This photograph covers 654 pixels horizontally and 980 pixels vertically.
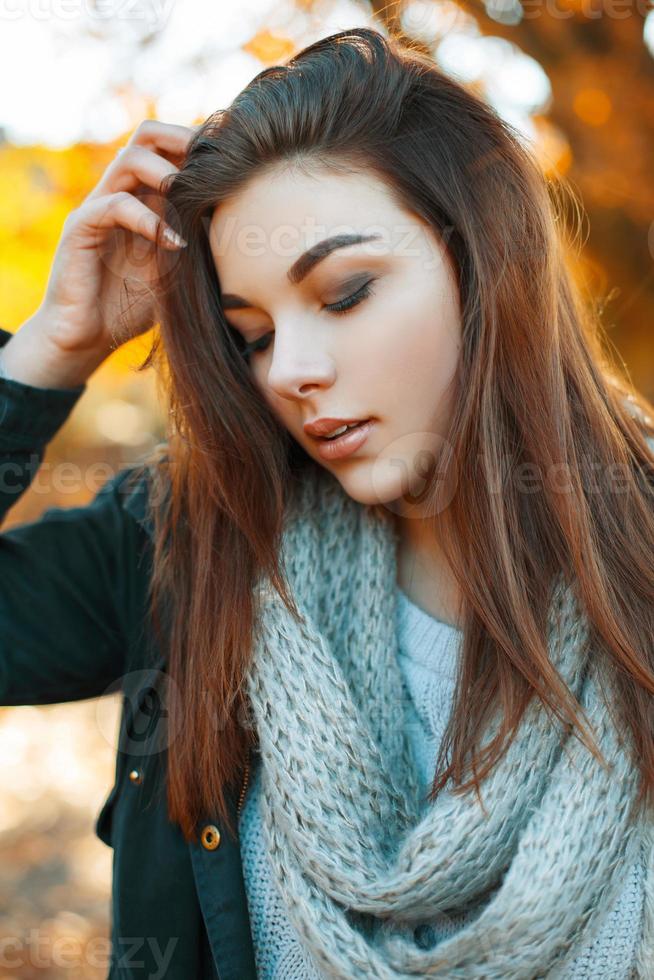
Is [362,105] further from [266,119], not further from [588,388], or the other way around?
[588,388]

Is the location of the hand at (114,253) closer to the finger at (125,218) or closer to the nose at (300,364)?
the finger at (125,218)

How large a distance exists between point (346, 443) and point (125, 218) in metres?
0.71

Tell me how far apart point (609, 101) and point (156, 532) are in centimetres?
293

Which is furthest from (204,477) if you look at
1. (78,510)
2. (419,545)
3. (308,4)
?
(308,4)

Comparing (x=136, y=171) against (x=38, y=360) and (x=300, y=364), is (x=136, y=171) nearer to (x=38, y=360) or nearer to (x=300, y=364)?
(x=38, y=360)

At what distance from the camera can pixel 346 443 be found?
1.63 meters

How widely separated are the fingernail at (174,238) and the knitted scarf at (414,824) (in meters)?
0.75

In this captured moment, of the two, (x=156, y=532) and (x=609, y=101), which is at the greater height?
(x=609, y=101)

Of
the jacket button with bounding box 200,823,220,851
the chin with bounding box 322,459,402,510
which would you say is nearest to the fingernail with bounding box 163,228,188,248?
the chin with bounding box 322,459,402,510

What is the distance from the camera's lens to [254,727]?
5.63 ft

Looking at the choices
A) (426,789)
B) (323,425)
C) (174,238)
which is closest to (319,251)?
(323,425)

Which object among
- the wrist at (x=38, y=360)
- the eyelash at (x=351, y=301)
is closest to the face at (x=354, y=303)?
the eyelash at (x=351, y=301)

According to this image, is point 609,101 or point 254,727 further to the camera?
point 609,101

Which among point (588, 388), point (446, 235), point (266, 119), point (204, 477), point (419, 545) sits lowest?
point (419, 545)
